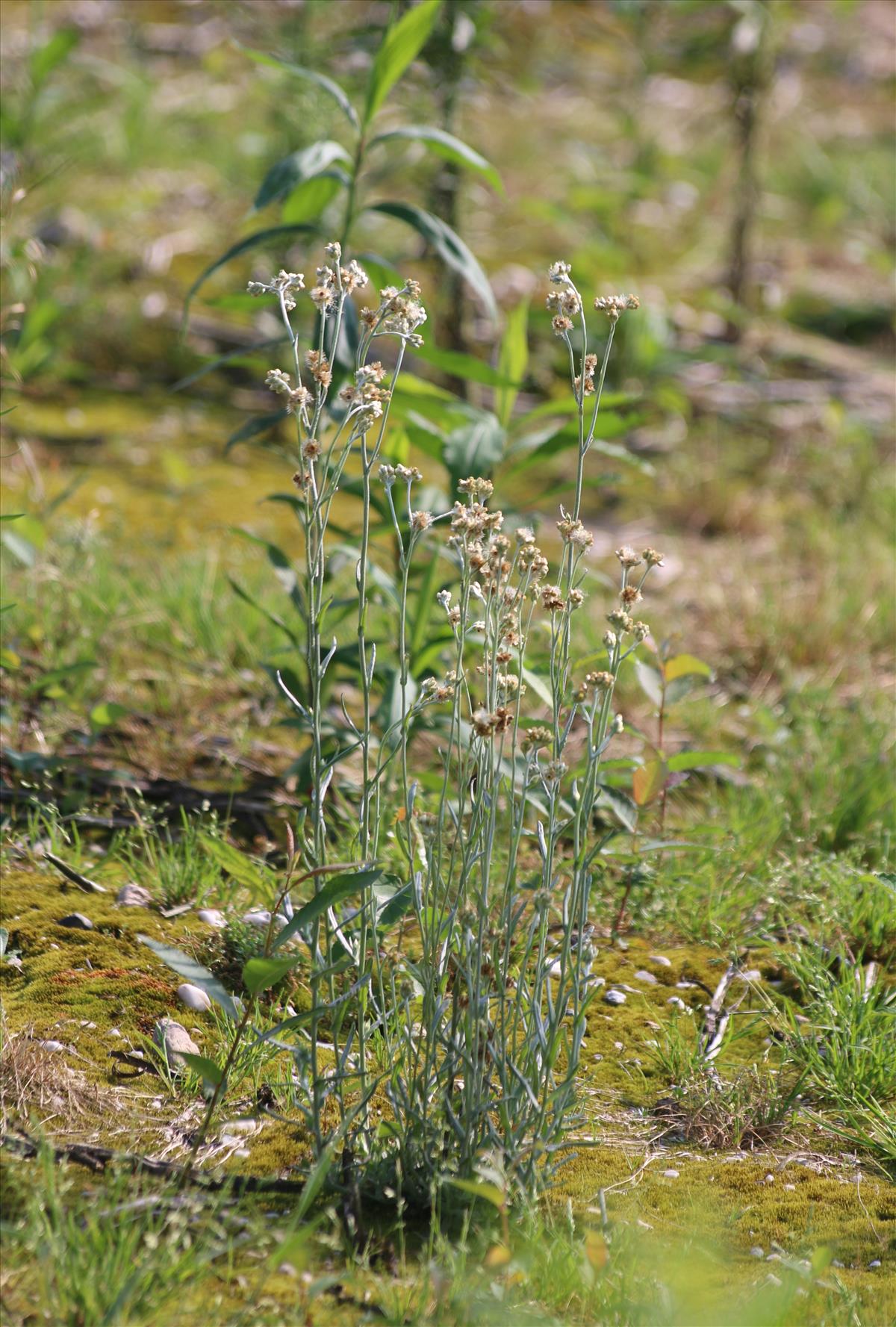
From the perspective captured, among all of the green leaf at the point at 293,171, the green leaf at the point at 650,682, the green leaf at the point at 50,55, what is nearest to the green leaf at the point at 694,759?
the green leaf at the point at 650,682

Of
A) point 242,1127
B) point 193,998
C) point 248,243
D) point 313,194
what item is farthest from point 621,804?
point 313,194

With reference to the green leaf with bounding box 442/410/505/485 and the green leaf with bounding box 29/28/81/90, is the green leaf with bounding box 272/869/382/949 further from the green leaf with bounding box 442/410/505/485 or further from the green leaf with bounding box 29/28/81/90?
the green leaf with bounding box 29/28/81/90

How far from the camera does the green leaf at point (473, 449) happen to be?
2.50 metres

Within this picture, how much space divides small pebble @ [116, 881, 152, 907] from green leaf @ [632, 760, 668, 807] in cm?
90

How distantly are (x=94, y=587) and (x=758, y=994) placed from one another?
193 centimetres

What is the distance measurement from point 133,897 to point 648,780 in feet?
3.12

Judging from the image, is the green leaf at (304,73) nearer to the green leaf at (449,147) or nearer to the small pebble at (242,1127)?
the green leaf at (449,147)

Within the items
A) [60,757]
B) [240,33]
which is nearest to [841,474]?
[60,757]

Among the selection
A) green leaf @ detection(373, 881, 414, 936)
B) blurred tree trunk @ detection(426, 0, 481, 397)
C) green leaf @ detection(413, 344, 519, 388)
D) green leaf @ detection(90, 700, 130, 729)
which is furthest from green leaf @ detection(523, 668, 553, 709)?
blurred tree trunk @ detection(426, 0, 481, 397)

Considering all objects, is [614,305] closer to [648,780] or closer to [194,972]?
[194,972]

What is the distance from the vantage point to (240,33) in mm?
8805

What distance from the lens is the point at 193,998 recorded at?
1.99 metres

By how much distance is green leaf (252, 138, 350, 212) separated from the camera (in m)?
2.37

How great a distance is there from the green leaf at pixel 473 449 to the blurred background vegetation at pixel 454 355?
100 millimetres
